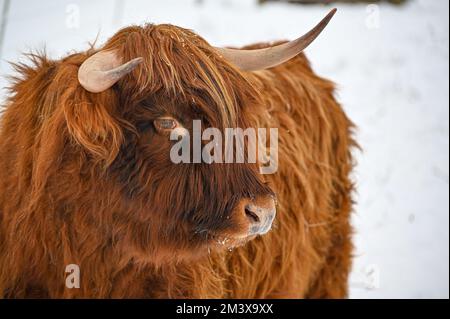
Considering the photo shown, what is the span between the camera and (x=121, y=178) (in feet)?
9.77

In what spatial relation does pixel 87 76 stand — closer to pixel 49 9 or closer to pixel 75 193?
pixel 75 193

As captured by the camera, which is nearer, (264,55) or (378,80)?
(264,55)

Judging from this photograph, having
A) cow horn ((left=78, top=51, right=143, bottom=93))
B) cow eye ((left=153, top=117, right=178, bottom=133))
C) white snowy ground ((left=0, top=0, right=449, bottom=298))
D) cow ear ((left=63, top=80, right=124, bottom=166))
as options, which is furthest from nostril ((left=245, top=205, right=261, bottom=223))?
white snowy ground ((left=0, top=0, right=449, bottom=298))

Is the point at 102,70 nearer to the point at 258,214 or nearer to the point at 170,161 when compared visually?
the point at 170,161

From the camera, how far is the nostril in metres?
2.90

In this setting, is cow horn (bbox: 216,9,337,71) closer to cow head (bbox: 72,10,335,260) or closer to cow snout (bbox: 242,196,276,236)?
cow head (bbox: 72,10,335,260)

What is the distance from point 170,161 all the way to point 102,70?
0.53 m

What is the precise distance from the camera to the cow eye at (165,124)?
2.90 meters

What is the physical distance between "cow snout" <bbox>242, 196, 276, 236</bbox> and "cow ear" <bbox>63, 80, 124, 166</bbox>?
0.68 m

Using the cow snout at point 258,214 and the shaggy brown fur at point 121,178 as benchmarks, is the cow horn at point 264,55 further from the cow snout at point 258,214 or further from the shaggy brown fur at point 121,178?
the cow snout at point 258,214

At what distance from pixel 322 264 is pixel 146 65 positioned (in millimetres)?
2375

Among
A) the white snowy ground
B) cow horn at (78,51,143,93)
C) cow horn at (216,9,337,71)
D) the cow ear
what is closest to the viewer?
cow horn at (78,51,143,93)

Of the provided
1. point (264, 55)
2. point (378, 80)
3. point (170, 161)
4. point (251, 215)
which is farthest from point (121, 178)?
point (378, 80)

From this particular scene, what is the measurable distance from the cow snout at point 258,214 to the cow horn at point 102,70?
830mm
